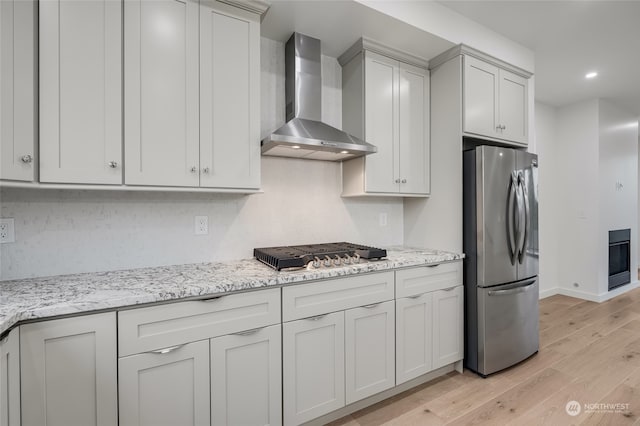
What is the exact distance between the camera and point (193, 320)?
142 cm

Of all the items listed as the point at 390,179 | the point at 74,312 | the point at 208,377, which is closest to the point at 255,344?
the point at 208,377

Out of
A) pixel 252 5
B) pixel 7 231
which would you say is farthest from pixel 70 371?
pixel 252 5

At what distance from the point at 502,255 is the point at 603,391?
1.14 m

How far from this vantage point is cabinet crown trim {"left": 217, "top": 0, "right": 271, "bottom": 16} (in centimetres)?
179

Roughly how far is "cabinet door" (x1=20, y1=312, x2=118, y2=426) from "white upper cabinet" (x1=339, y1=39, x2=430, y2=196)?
182 centimetres

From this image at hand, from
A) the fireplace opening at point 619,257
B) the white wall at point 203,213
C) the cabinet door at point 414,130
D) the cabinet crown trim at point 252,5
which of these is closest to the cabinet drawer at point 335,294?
the white wall at point 203,213

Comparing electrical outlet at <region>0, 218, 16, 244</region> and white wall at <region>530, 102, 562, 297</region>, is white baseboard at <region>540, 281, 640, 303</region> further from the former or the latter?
electrical outlet at <region>0, 218, 16, 244</region>

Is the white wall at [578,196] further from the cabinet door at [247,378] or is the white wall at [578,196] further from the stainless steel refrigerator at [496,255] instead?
the cabinet door at [247,378]

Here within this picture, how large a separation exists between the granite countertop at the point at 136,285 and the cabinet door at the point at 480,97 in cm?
135

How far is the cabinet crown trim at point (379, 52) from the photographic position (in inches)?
90.7

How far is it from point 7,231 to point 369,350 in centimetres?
211

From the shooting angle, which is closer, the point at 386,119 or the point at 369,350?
the point at 369,350

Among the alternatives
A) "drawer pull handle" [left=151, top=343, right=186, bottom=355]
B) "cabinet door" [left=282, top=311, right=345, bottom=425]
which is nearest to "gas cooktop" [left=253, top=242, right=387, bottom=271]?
"cabinet door" [left=282, top=311, right=345, bottom=425]

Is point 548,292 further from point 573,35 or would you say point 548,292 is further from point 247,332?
point 247,332
